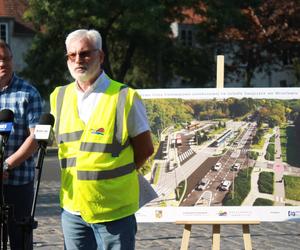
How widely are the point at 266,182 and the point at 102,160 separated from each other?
9.42 ft

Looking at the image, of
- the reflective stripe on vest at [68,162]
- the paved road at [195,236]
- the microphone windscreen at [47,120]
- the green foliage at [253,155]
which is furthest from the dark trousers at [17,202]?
the paved road at [195,236]

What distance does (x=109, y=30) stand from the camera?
3859cm

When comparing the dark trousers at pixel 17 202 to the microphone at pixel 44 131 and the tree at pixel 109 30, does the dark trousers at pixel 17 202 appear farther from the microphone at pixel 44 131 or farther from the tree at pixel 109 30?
the tree at pixel 109 30

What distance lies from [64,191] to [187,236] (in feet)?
7.72

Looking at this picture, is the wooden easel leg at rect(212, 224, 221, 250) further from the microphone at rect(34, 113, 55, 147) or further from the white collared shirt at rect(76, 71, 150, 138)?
the microphone at rect(34, 113, 55, 147)

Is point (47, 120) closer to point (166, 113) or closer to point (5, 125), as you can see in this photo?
point (5, 125)

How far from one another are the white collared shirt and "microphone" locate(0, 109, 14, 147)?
1.31 feet

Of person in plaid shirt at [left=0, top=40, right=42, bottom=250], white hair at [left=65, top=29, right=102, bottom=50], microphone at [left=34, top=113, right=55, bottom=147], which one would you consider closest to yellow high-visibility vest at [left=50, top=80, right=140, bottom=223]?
microphone at [left=34, top=113, right=55, bottom=147]

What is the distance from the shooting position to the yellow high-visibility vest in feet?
14.5

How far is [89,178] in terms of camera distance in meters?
4.45

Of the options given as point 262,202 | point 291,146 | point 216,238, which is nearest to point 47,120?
point 216,238

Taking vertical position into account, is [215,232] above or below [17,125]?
below

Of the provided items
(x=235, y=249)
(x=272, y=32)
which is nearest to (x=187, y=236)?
(x=235, y=249)

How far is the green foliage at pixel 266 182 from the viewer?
6.98m
